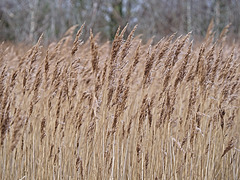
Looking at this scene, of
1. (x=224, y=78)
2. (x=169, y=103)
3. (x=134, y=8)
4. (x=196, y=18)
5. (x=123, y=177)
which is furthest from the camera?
(x=196, y=18)

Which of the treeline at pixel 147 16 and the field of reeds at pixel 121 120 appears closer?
the field of reeds at pixel 121 120

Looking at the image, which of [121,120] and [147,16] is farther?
[147,16]

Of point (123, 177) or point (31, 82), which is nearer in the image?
point (123, 177)

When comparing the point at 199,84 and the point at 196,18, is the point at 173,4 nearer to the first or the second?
the point at 196,18

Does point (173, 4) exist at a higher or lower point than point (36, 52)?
higher

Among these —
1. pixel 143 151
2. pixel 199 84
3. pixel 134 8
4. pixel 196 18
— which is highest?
pixel 196 18

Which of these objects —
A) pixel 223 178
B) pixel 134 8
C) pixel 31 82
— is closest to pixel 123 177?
pixel 223 178

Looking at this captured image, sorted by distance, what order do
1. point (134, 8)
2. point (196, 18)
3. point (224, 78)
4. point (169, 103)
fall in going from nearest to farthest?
point (169, 103) < point (224, 78) < point (134, 8) < point (196, 18)

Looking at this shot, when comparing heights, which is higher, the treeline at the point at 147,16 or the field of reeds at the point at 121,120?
the treeline at the point at 147,16

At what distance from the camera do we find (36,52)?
228cm

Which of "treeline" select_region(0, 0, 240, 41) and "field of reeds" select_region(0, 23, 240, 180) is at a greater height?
"treeline" select_region(0, 0, 240, 41)

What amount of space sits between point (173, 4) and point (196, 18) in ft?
6.43

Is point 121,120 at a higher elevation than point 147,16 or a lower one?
lower

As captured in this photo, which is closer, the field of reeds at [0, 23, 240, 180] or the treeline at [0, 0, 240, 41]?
the field of reeds at [0, 23, 240, 180]
